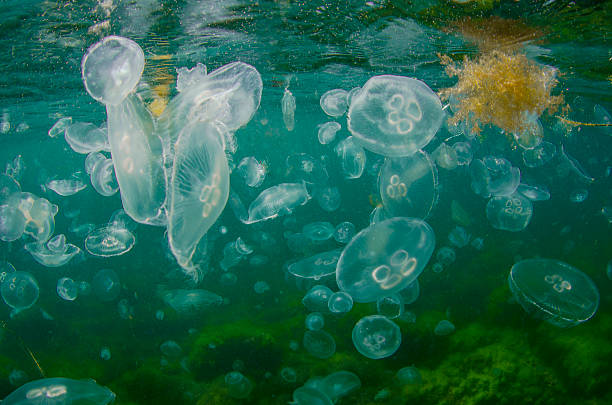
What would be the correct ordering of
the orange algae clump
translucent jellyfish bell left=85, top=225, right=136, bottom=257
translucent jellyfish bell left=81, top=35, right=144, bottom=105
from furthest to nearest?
1. translucent jellyfish bell left=85, top=225, right=136, bottom=257
2. the orange algae clump
3. translucent jellyfish bell left=81, top=35, right=144, bottom=105

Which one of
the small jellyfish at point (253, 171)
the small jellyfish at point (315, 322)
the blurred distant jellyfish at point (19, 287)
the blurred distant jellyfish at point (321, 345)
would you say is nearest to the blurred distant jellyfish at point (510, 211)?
the small jellyfish at point (315, 322)

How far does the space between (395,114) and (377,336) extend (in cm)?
346

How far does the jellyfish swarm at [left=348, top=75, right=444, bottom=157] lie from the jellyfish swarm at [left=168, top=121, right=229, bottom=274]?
185 cm

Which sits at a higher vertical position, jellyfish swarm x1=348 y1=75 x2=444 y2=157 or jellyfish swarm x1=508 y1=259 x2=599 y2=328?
jellyfish swarm x1=348 y1=75 x2=444 y2=157

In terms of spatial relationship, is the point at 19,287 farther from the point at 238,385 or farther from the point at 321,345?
the point at 321,345

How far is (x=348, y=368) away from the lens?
20.1 feet

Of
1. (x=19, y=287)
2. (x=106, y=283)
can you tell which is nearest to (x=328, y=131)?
(x=106, y=283)

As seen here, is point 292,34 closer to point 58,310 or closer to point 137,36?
point 137,36

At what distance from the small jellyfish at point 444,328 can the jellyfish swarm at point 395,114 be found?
3964mm

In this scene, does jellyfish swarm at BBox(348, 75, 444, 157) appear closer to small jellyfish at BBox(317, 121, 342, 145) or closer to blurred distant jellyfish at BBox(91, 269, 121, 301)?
small jellyfish at BBox(317, 121, 342, 145)

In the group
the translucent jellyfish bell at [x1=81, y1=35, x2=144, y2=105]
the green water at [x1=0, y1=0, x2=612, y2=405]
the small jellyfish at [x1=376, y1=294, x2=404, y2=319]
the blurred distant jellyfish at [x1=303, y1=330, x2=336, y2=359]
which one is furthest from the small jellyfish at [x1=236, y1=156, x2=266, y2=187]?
the translucent jellyfish bell at [x1=81, y1=35, x2=144, y2=105]

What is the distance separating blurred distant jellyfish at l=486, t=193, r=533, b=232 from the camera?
870 centimetres

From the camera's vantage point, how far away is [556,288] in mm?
5129

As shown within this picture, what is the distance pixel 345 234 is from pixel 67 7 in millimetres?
8132
